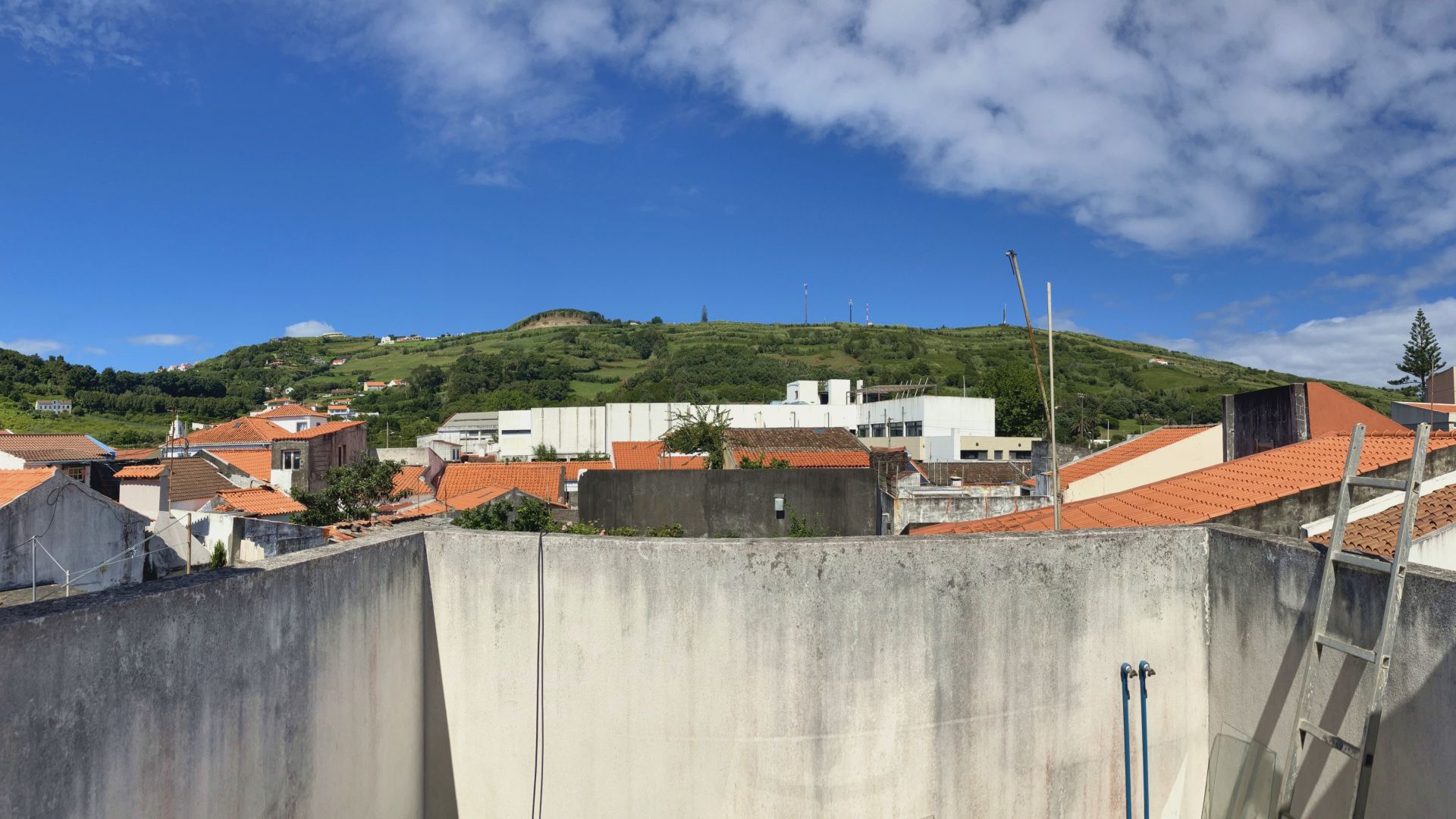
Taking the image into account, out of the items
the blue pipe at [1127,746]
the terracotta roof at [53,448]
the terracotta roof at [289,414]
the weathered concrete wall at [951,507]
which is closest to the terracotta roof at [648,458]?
the weathered concrete wall at [951,507]

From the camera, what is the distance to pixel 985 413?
4488 cm

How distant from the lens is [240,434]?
3528 cm

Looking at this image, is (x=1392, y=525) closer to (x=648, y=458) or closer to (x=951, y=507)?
(x=951, y=507)

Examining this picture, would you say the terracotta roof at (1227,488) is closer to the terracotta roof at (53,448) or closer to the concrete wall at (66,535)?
the concrete wall at (66,535)

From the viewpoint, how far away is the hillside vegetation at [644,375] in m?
58.1

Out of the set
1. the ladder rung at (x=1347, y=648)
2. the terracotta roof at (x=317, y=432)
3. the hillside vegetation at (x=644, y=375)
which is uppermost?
the hillside vegetation at (x=644, y=375)

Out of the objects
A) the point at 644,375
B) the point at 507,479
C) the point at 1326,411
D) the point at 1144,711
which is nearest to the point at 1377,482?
the point at 1144,711

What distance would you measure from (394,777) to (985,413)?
43690mm

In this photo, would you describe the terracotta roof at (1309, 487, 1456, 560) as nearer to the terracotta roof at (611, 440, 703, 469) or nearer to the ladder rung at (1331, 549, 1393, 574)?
the ladder rung at (1331, 549, 1393, 574)

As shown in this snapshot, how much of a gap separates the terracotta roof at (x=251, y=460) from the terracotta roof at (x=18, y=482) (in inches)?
721

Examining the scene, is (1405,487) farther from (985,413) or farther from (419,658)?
(985,413)

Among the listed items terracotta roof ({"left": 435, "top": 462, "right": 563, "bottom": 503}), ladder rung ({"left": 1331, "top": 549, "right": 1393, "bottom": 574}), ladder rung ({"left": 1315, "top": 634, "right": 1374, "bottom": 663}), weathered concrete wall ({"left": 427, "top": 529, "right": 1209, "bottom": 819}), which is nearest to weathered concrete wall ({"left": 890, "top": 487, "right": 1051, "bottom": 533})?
weathered concrete wall ({"left": 427, "top": 529, "right": 1209, "bottom": 819})

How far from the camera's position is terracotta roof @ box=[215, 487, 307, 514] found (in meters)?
20.2

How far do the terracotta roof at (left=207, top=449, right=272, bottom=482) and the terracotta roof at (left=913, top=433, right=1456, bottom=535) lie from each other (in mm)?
29747
